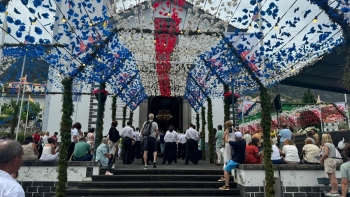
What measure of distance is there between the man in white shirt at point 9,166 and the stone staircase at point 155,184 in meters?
5.03

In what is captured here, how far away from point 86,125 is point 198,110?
7406 mm

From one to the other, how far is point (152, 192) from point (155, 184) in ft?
1.58

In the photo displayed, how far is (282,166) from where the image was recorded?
6.57 meters

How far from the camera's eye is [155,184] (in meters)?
7.18

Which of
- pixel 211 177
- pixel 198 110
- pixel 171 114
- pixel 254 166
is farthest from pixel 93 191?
pixel 171 114

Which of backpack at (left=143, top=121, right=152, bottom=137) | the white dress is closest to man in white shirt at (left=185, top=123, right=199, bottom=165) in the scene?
backpack at (left=143, top=121, right=152, bottom=137)

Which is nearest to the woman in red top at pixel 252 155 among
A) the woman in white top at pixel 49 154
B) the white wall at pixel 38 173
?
the white wall at pixel 38 173

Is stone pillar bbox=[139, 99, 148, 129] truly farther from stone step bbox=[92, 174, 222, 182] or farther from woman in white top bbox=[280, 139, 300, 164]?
woman in white top bbox=[280, 139, 300, 164]

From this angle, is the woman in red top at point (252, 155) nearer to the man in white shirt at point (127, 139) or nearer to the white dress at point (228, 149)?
the white dress at point (228, 149)

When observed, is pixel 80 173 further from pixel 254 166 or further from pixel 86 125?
pixel 86 125

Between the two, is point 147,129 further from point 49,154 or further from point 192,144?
point 49,154

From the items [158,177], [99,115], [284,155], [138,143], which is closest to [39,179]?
[99,115]

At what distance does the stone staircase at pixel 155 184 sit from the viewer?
6.67 meters

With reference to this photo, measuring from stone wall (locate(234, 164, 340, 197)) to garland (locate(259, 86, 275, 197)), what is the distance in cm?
54
